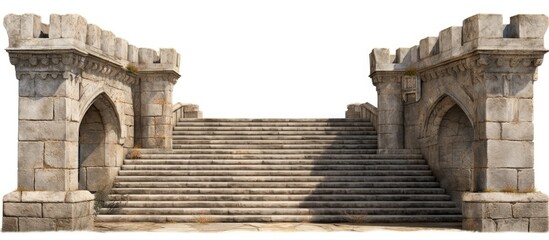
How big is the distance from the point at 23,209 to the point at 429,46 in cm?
899

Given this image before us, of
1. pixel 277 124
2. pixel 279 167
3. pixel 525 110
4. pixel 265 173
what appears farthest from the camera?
pixel 277 124

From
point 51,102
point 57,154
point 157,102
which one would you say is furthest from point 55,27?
point 157,102

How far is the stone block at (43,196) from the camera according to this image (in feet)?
36.2

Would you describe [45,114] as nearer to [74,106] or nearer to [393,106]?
[74,106]

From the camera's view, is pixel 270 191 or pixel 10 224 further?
pixel 270 191

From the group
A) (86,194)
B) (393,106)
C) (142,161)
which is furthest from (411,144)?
(86,194)

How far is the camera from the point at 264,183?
13883mm

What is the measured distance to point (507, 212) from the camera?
11148 millimetres

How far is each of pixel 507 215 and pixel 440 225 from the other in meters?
1.38

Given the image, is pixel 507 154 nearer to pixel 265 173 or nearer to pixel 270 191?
pixel 270 191

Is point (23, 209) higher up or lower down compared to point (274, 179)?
lower down

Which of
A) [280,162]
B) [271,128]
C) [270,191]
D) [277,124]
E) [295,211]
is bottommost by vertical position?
[295,211]

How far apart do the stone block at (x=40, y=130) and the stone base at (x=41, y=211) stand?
1.01 meters

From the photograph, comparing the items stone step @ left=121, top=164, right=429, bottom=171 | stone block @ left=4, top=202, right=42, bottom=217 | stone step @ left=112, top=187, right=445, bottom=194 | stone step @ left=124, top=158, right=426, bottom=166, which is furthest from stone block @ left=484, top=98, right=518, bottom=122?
stone block @ left=4, top=202, right=42, bottom=217
